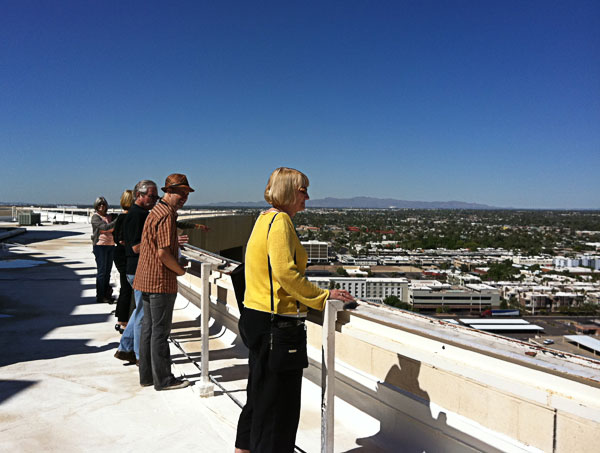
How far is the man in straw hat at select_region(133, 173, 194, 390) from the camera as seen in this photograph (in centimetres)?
405

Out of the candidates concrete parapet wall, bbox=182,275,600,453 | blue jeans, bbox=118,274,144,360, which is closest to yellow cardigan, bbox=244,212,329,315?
concrete parapet wall, bbox=182,275,600,453

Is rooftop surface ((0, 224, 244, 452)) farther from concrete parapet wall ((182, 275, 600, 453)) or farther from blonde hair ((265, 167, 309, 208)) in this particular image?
blonde hair ((265, 167, 309, 208))

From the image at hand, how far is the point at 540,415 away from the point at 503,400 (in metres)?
0.22

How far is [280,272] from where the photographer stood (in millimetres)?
2385

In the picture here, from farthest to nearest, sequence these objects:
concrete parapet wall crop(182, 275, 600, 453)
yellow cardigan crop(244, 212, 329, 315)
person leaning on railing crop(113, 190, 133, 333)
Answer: person leaning on railing crop(113, 190, 133, 333) < yellow cardigan crop(244, 212, 329, 315) < concrete parapet wall crop(182, 275, 600, 453)

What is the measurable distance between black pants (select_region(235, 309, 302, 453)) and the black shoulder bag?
55 millimetres

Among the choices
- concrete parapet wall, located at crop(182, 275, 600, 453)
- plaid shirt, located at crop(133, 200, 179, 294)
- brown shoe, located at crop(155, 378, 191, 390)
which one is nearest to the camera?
concrete parapet wall, located at crop(182, 275, 600, 453)

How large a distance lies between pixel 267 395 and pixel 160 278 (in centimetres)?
186

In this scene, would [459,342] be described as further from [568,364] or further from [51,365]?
[51,365]

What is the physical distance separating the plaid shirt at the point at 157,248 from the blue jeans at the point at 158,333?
96mm

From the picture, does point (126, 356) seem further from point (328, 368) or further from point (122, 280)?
point (328, 368)

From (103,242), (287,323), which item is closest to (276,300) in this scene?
(287,323)

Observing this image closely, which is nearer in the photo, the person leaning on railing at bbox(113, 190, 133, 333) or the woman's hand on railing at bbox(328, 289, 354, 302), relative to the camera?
the woman's hand on railing at bbox(328, 289, 354, 302)

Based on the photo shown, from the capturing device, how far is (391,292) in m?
13.5
